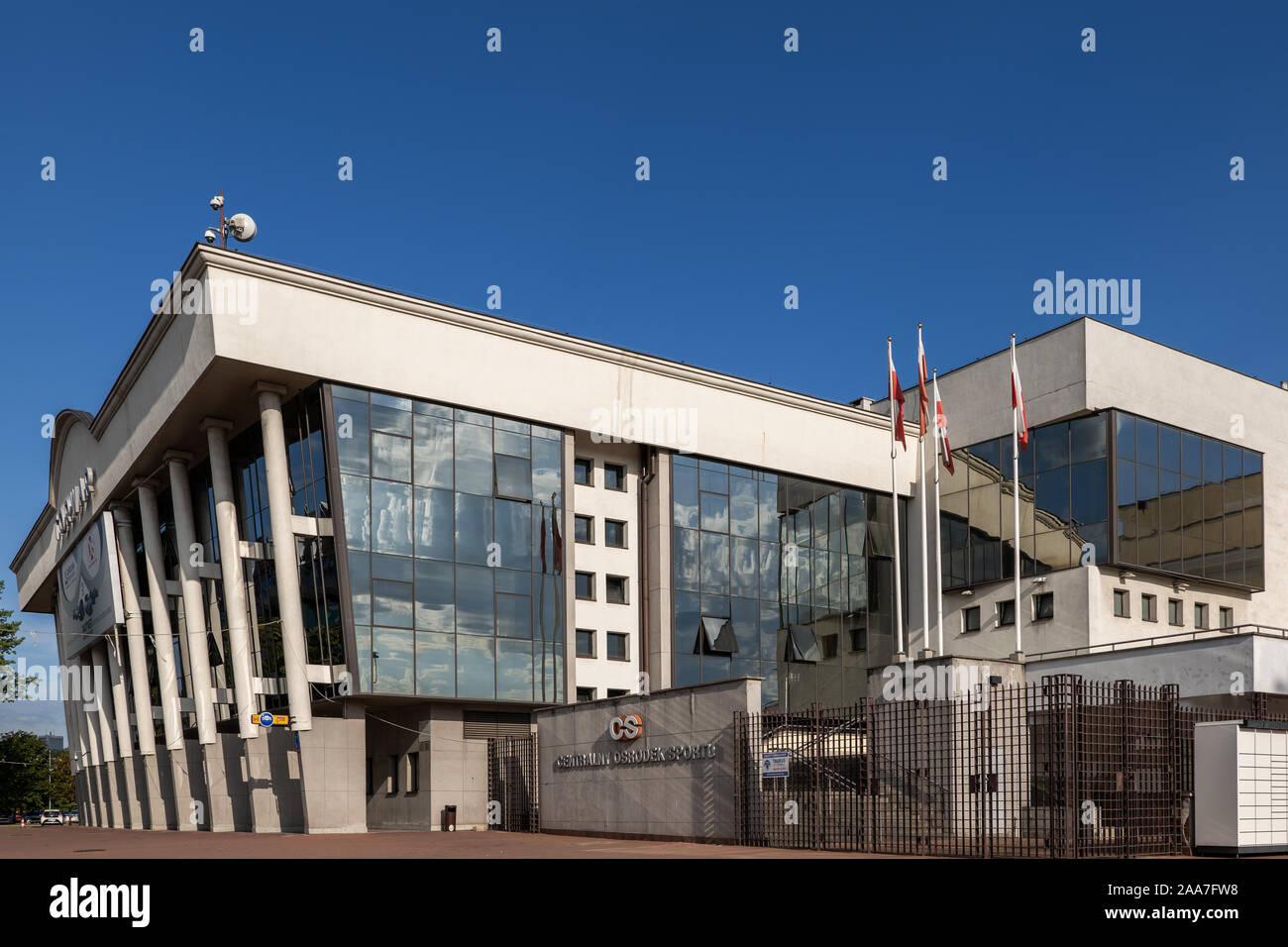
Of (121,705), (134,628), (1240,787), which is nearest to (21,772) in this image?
(121,705)

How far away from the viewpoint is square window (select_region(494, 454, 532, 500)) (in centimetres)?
4000

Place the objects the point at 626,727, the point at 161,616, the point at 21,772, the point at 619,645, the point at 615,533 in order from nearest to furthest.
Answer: the point at 626,727 → the point at 619,645 → the point at 615,533 → the point at 161,616 → the point at 21,772

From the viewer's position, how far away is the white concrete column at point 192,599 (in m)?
42.9

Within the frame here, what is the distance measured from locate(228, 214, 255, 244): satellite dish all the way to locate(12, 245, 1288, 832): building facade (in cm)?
257

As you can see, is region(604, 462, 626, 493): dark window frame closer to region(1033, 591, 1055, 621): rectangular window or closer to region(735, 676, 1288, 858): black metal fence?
region(1033, 591, 1055, 621): rectangular window

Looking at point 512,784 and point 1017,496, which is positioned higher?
point 1017,496

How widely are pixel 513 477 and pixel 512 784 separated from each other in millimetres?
9442

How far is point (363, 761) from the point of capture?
124 feet

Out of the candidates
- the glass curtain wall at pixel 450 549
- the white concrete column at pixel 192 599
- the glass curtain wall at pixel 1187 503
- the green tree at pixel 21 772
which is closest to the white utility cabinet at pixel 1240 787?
the glass curtain wall at pixel 1187 503

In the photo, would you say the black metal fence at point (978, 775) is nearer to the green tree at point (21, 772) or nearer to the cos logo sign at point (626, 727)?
the cos logo sign at point (626, 727)

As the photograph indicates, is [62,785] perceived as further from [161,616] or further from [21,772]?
[161,616]

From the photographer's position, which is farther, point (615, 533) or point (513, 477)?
point (615, 533)

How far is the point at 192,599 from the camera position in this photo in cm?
4441
